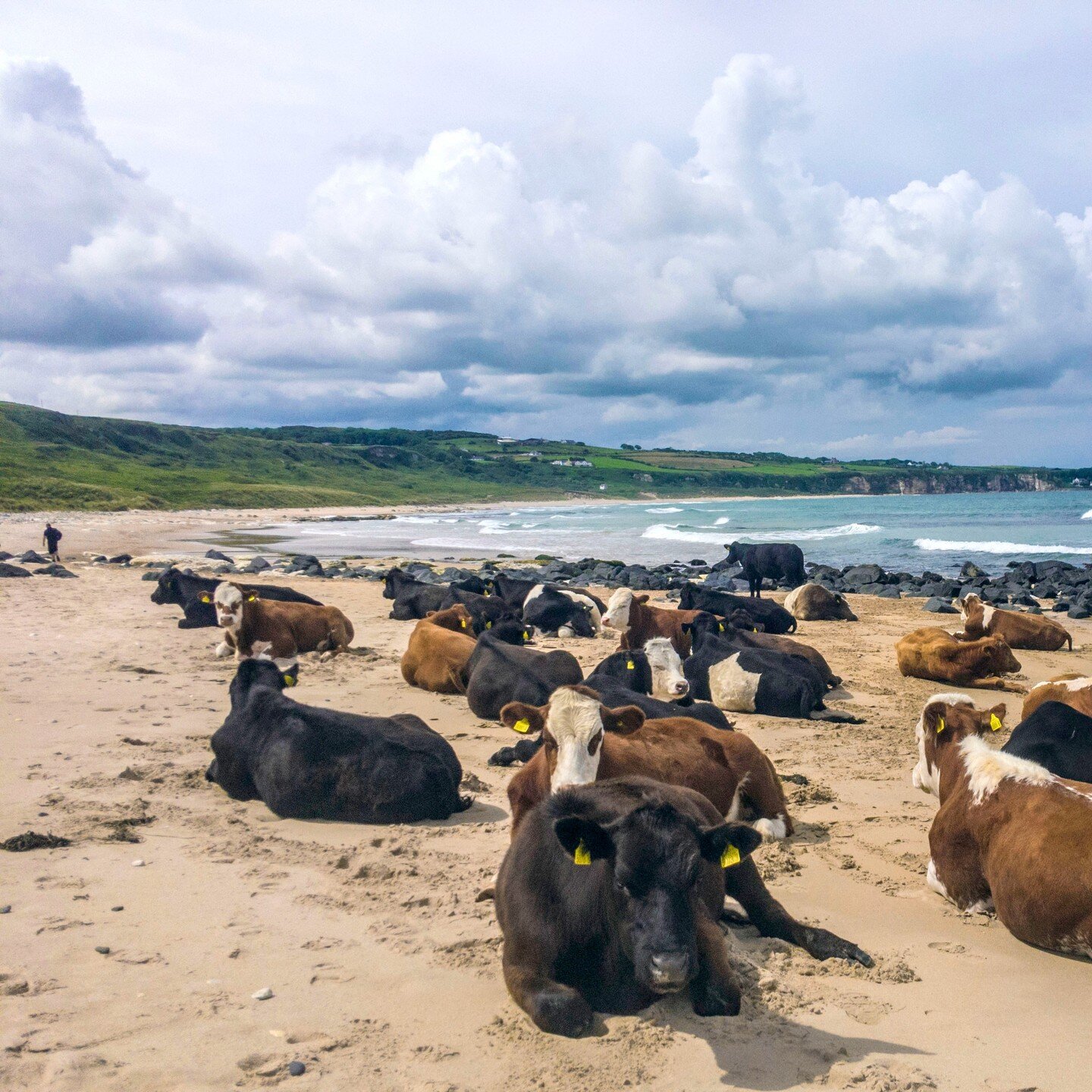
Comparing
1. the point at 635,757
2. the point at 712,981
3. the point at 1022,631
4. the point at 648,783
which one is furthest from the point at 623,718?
the point at 1022,631

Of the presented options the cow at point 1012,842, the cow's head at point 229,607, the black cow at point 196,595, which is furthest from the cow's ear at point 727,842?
the black cow at point 196,595

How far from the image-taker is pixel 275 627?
582 inches

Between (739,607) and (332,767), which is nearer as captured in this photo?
(332,767)

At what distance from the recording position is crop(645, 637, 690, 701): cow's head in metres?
11.8

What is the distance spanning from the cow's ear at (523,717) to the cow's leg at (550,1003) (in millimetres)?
2307

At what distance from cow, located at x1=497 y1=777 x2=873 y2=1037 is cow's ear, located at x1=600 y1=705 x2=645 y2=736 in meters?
1.67

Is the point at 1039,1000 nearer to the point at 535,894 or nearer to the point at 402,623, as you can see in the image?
the point at 535,894

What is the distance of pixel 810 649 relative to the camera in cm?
1424

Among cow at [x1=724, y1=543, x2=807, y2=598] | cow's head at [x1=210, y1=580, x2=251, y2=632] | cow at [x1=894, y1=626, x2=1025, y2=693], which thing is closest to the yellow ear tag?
cow at [x1=894, y1=626, x2=1025, y2=693]

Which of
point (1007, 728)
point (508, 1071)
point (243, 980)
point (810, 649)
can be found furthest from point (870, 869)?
point (810, 649)

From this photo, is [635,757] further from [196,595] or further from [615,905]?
[196,595]

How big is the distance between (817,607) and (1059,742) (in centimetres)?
1418

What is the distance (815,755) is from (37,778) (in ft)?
22.9

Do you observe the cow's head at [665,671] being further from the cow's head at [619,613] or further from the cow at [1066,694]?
the cow at [1066,694]
